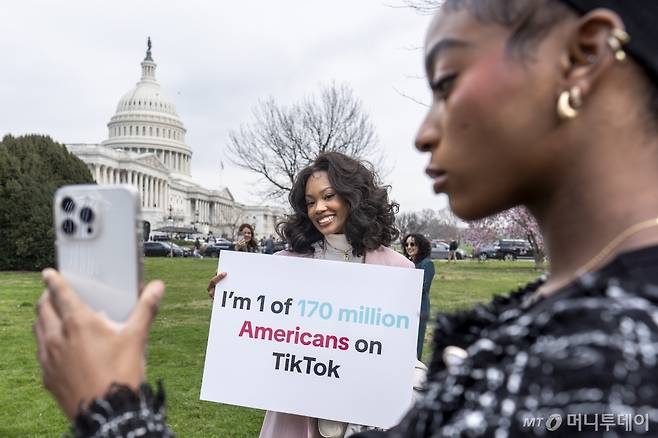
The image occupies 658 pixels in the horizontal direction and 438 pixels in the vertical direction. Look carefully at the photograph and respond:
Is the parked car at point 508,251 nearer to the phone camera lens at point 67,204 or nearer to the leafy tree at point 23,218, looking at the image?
the leafy tree at point 23,218

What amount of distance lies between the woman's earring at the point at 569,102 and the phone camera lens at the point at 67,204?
0.82 metres

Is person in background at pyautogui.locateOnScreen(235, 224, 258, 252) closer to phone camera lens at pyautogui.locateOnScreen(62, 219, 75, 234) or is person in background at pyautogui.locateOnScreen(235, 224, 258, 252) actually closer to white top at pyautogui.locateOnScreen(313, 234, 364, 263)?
white top at pyautogui.locateOnScreen(313, 234, 364, 263)

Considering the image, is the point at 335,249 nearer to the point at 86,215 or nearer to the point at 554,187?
the point at 86,215

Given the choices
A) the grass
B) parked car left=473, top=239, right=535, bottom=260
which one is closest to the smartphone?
the grass

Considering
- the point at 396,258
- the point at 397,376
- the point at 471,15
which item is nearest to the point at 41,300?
the point at 471,15

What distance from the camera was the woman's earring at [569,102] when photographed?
81 centimetres

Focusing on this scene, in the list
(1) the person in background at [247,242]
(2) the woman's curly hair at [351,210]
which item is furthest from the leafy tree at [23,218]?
(2) the woman's curly hair at [351,210]

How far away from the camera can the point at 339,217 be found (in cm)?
392

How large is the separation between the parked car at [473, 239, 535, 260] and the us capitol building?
51.3 m

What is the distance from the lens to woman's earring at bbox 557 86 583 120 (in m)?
0.81

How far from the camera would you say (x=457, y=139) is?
0.91 m

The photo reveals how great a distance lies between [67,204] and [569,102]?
850mm

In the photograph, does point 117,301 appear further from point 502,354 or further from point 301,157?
point 301,157

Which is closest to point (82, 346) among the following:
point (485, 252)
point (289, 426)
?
point (289, 426)
